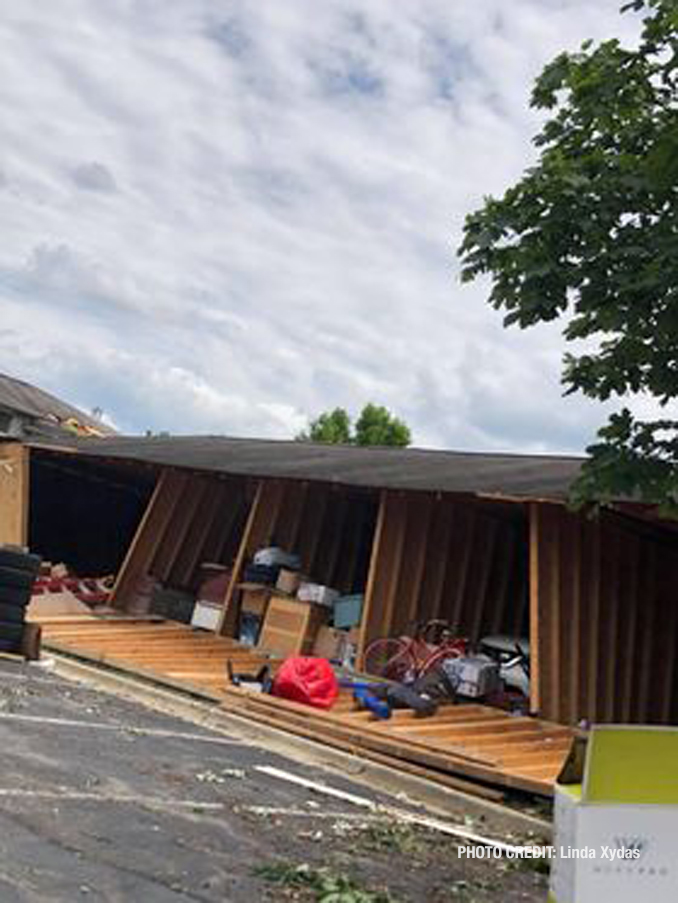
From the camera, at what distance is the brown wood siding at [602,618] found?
37.5ft

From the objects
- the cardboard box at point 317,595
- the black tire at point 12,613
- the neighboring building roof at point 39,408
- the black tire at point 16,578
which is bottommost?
the black tire at point 12,613

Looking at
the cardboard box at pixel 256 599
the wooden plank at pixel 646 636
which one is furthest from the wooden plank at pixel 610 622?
the cardboard box at pixel 256 599

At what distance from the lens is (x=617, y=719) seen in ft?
40.3

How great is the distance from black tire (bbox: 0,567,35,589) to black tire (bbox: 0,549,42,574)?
66mm

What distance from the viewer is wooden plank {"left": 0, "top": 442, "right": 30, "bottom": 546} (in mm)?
18141

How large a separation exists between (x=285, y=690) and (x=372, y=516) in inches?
315

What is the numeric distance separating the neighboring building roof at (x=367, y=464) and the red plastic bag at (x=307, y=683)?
2.60m

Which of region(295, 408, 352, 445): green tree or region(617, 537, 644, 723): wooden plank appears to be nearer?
region(617, 537, 644, 723): wooden plank

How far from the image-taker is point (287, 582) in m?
15.1

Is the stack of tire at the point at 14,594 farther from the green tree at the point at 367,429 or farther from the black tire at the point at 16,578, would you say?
the green tree at the point at 367,429

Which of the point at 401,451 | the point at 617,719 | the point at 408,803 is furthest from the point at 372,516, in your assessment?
the point at 408,803

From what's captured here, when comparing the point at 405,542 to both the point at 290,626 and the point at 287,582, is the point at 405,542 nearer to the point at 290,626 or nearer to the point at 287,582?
the point at 290,626

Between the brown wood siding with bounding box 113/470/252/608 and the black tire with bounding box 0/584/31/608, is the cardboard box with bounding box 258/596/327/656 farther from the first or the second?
the black tire with bounding box 0/584/31/608

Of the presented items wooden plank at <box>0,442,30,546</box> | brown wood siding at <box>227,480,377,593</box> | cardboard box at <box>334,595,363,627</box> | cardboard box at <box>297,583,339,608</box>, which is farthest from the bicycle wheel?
wooden plank at <box>0,442,30,546</box>
